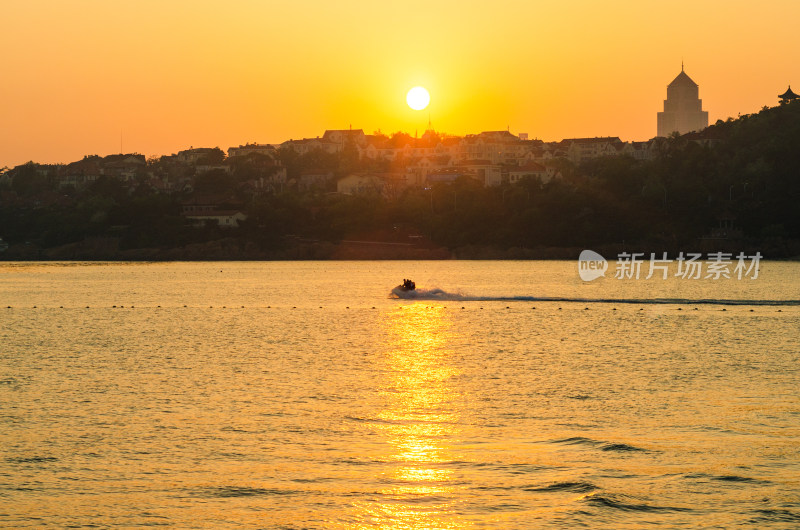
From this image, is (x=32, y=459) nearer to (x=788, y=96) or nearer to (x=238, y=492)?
(x=238, y=492)

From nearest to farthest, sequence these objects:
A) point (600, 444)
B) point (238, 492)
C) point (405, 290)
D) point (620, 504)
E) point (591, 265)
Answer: point (620, 504) < point (238, 492) < point (600, 444) < point (405, 290) < point (591, 265)

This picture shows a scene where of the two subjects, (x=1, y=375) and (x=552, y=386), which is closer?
(x=552, y=386)

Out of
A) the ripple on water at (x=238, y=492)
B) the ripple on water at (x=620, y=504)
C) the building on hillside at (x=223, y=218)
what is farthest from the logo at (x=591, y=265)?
the ripple on water at (x=238, y=492)

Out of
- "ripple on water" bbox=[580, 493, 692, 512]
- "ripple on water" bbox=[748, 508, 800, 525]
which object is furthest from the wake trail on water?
"ripple on water" bbox=[580, 493, 692, 512]

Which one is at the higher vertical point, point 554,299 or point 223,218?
point 223,218

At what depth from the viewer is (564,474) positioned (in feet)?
61.4

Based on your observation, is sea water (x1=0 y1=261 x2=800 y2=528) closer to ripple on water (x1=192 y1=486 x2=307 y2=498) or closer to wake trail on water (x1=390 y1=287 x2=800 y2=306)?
ripple on water (x1=192 y1=486 x2=307 y2=498)

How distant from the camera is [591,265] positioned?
137875 mm

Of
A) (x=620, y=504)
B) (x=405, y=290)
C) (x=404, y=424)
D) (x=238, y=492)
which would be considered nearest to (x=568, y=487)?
(x=620, y=504)

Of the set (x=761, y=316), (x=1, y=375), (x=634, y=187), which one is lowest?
(x=1, y=375)

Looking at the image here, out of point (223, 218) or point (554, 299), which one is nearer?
point (554, 299)

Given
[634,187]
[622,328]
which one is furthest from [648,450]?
[634,187]

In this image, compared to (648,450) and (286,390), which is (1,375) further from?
(648,450)

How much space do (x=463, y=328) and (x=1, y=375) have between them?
23.7m
